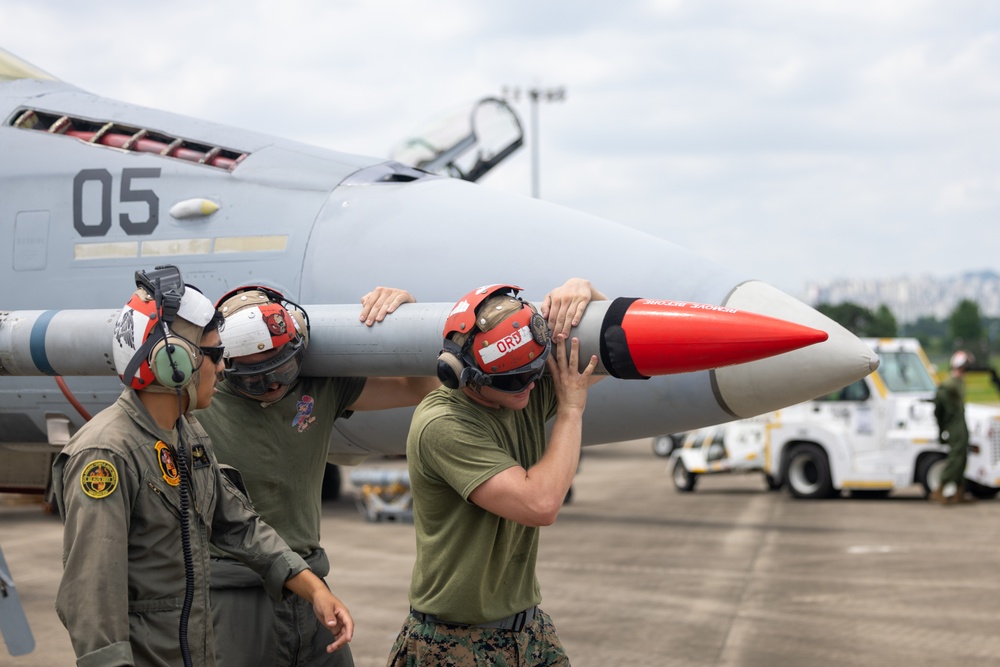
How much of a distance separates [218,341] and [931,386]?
45.7 feet

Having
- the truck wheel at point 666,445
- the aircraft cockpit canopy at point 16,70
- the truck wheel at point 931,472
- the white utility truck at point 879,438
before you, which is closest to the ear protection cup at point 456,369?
the aircraft cockpit canopy at point 16,70

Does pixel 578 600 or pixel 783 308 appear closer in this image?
pixel 783 308

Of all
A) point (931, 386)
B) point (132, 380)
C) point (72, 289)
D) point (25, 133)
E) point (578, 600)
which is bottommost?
point (578, 600)

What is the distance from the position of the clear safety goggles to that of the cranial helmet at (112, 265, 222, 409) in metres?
0.33

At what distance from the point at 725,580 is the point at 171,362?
739 cm

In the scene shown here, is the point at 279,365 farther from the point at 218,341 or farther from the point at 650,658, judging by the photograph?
the point at 650,658

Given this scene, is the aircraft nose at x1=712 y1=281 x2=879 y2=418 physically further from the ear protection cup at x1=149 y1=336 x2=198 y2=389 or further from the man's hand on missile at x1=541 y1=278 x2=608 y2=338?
the ear protection cup at x1=149 y1=336 x2=198 y2=389

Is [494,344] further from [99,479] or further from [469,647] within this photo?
[99,479]

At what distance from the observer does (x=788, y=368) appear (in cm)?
326

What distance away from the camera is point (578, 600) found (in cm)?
845

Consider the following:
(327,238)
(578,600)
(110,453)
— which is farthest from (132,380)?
(578,600)

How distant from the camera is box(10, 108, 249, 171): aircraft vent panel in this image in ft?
13.8

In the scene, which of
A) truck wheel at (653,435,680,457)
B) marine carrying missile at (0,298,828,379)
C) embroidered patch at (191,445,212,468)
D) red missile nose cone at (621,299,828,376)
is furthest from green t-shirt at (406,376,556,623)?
truck wheel at (653,435,680,457)

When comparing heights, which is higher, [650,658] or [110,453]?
[110,453]
